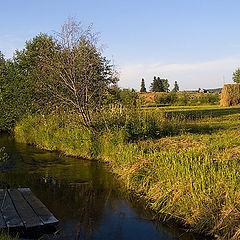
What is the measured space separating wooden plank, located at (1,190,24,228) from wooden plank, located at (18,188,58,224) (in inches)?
15.2

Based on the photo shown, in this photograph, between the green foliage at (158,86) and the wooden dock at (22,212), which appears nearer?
the wooden dock at (22,212)

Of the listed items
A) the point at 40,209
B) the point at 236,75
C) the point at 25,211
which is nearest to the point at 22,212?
the point at 25,211

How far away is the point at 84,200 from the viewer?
7.00 m

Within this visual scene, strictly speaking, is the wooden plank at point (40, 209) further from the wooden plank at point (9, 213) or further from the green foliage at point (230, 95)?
the green foliage at point (230, 95)

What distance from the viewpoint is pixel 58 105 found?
13.5 meters

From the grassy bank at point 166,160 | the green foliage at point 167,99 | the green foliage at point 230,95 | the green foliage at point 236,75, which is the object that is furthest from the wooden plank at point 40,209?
the green foliage at point 236,75

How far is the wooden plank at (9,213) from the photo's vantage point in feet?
16.4

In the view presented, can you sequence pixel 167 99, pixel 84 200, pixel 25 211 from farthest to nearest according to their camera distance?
pixel 167 99 → pixel 84 200 → pixel 25 211

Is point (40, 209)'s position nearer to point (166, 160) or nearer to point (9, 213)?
point (9, 213)

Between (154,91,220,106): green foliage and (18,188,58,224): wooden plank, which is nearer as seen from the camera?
(18,188,58,224): wooden plank

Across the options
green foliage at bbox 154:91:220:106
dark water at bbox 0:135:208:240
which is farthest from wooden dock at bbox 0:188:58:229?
green foliage at bbox 154:91:220:106

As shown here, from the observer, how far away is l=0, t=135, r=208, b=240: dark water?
17.7 feet

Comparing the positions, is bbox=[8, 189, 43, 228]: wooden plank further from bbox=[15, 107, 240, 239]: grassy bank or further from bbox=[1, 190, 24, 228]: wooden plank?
bbox=[15, 107, 240, 239]: grassy bank

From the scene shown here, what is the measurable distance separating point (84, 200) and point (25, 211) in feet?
5.70
